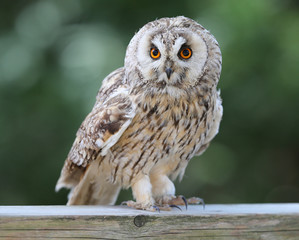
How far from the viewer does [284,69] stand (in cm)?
340

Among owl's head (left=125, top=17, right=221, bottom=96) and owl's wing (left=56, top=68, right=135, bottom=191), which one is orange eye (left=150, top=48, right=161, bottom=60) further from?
owl's wing (left=56, top=68, right=135, bottom=191)

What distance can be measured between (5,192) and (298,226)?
8.41 feet

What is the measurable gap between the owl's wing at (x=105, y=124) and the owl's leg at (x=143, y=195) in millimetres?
219

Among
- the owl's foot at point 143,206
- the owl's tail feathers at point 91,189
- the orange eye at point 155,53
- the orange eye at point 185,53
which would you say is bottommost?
the owl's tail feathers at point 91,189

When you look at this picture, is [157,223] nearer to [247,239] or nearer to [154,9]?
[247,239]

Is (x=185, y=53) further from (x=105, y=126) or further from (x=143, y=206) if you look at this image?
(x=143, y=206)

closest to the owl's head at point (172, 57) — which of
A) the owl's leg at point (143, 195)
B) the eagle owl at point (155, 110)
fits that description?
the eagle owl at point (155, 110)

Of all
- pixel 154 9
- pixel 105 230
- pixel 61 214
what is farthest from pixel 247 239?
pixel 154 9

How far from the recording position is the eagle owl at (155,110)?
79.9 inches

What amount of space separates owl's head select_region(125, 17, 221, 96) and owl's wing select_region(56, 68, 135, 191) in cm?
11

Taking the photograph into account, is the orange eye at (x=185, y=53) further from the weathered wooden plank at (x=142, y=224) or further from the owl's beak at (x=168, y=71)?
the weathered wooden plank at (x=142, y=224)

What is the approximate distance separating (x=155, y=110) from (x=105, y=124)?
0.24m

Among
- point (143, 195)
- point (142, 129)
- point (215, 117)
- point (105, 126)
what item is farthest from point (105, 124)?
point (215, 117)

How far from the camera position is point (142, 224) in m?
1.71
